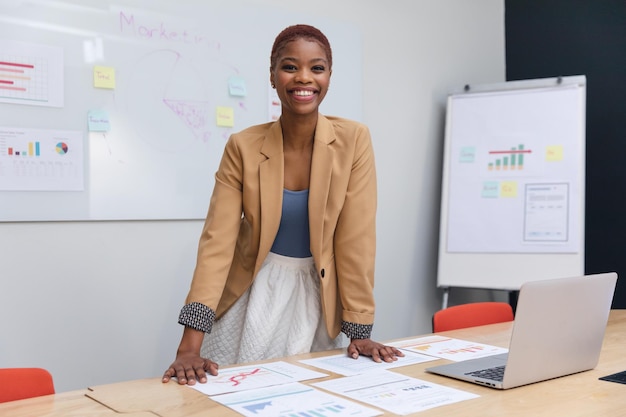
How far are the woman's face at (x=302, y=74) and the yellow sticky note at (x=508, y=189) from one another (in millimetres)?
2147

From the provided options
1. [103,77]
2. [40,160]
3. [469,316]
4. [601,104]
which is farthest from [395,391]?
[601,104]

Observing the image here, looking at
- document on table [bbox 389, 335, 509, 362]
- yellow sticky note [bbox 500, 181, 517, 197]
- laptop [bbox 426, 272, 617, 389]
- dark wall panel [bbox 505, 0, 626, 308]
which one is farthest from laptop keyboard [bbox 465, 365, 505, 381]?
dark wall panel [bbox 505, 0, 626, 308]

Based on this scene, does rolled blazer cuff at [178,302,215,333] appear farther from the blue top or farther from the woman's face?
the woman's face

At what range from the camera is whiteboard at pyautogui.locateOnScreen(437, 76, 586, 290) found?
3.58 m

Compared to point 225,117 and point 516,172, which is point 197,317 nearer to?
point 225,117

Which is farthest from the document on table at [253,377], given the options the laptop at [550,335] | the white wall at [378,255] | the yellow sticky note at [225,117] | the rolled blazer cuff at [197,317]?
the yellow sticky note at [225,117]

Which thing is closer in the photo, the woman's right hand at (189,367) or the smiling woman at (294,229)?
the woman's right hand at (189,367)

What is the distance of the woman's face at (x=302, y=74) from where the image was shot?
5.97 feet

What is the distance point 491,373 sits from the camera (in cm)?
147

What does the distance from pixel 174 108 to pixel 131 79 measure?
8.9 inches

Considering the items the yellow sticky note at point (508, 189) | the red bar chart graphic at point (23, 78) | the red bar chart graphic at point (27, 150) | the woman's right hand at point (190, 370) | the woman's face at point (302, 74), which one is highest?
the red bar chart graphic at point (23, 78)

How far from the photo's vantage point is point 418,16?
402 centimetres

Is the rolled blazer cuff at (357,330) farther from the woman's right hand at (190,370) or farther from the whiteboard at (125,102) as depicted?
the whiteboard at (125,102)

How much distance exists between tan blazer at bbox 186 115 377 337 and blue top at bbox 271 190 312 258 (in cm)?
4
